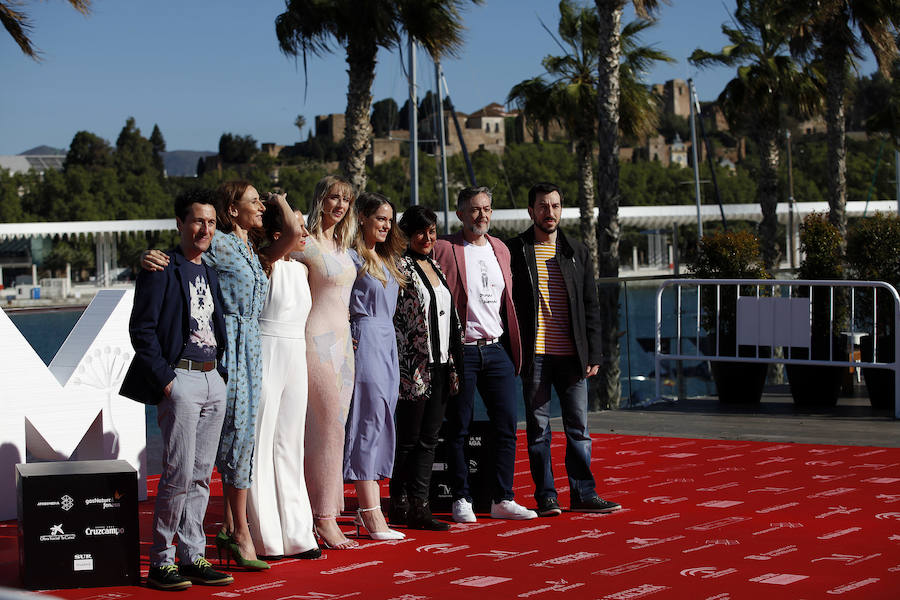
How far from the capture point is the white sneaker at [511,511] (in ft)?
21.1

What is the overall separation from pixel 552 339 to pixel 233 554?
2301mm

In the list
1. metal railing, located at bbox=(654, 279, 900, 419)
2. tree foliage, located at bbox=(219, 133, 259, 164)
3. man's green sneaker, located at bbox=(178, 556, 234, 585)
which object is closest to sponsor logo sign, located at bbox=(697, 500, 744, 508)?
man's green sneaker, located at bbox=(178, 556, 234, 585)

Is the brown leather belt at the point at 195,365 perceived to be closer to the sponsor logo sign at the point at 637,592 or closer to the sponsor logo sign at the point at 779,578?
the sponsor logo sign at the point at 637,592

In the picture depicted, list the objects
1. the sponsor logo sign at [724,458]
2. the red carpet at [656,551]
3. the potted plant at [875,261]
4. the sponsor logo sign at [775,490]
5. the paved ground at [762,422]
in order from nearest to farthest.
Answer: the red carpet at [656,551], the sponsor logo sign at [775,490], the sponsor logo sign at [724,458], the paved ground at [762,422], the potted plant at [875,261]

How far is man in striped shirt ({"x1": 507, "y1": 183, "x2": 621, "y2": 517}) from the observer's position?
21.7ft

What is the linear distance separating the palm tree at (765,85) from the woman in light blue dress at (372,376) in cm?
2304

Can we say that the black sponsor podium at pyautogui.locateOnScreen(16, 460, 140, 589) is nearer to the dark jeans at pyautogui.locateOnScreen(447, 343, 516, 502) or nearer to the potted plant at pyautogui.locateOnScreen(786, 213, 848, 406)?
the dark jeans at pyautogui.locateOnScreen(447, 343, 516, 502)

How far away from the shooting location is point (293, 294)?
548 cm

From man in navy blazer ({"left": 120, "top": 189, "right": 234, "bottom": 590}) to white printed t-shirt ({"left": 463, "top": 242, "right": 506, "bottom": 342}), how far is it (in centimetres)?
164

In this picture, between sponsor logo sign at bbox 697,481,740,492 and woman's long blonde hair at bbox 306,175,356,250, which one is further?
sponsor logo sign at bbox 697,481,740,492

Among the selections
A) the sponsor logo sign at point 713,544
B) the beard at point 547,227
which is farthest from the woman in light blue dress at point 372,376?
the sponsor logo sign at point 713,544

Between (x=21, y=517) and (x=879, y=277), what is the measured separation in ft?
32.9

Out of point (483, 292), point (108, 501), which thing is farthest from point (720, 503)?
point (108, 501)

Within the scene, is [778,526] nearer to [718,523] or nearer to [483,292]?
[718,523]
